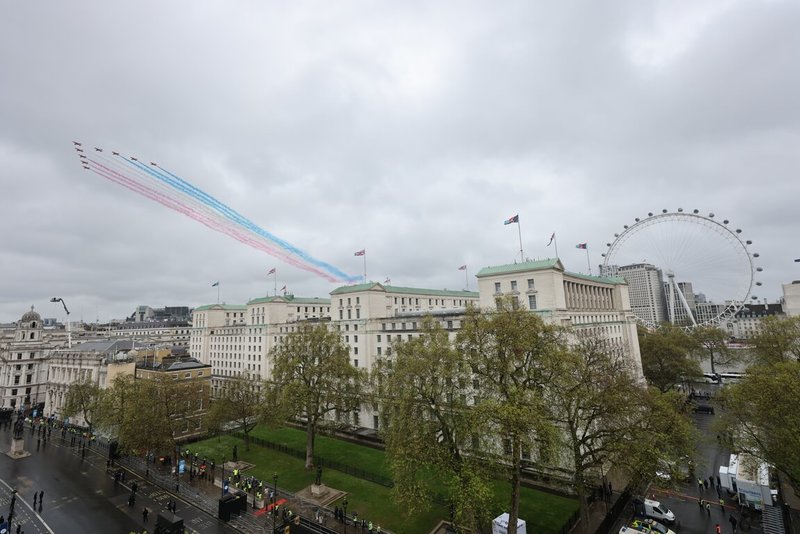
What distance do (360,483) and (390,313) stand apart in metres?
38.2

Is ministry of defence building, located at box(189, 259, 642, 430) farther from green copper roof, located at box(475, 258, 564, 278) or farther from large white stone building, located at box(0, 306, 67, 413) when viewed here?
large white stone building, located at box(0, 306, 67, 413)

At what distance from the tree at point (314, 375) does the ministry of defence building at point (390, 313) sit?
5.74 meters

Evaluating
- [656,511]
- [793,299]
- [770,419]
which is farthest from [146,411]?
[793,299]

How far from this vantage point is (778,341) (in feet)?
212

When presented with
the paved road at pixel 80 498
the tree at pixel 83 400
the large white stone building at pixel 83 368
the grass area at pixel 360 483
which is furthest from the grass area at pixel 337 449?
the large white stone building at pixel 83 368

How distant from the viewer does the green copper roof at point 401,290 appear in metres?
75.8

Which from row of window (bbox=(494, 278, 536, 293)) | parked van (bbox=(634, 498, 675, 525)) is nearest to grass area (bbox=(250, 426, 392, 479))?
parked van (bbox=(634, 498, 675, 525))

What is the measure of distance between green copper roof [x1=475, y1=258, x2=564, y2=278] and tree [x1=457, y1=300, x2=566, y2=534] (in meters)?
19.3

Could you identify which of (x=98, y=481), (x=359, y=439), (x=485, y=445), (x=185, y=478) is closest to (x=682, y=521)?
(x=485, y=445)

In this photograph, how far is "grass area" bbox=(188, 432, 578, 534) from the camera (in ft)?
125

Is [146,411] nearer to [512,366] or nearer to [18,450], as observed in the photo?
[18,450]

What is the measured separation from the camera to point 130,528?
124ft

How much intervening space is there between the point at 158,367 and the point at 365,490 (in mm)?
55882

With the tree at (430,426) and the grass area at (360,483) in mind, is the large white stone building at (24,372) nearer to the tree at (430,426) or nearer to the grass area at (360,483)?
the grass area at (360,483)
